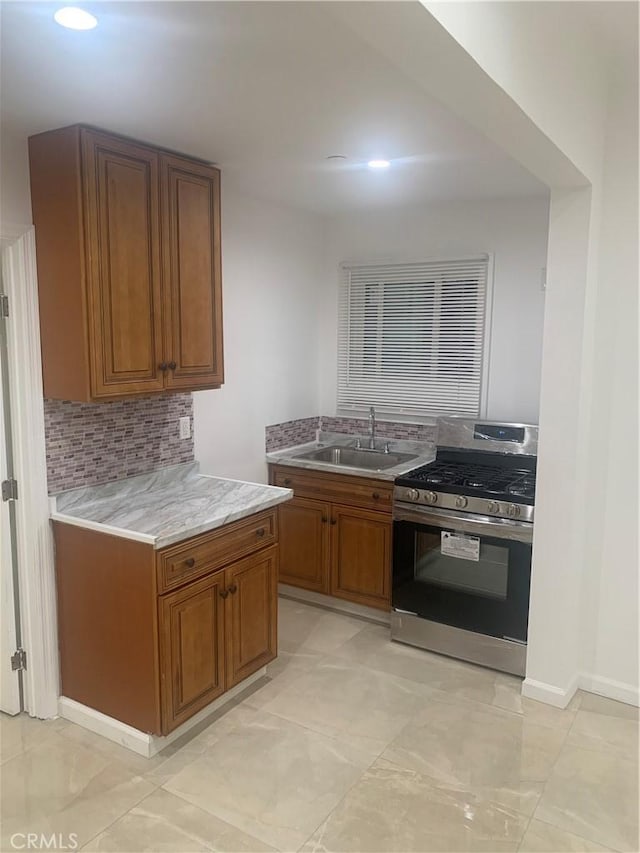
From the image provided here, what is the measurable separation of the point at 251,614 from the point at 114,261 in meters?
1.66

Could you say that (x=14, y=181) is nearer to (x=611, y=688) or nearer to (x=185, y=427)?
(x=185, y=427)

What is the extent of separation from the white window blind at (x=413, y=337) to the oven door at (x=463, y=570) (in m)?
1.01

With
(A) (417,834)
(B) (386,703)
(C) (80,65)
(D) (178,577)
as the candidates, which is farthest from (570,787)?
(C) (80,65)

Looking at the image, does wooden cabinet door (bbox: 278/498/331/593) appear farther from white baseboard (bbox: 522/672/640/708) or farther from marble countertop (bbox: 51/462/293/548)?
white baseboard (bbox: 522/672/640/708)

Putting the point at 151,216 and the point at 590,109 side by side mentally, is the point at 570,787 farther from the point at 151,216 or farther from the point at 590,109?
the point at 151,216

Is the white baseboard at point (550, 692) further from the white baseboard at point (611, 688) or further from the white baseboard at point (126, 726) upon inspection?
the white baseboard at point (126, 726)

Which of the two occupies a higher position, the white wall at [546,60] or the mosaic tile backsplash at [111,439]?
the white wall at [546,60]

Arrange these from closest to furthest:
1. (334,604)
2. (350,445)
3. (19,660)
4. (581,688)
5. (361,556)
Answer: (19,660) < (581,688) < (361,556) < (334,604) < (350,445)

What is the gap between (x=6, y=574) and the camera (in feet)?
9.11

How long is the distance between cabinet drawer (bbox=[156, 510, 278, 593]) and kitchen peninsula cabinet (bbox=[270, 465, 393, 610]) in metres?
0.82


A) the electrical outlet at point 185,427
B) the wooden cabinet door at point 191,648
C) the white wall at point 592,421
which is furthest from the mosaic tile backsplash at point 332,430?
the wooden cabinet door at point 191,648

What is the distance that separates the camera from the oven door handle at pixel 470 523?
3.13 metres

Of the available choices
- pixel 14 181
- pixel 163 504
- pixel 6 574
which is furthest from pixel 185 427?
pixel 14 181

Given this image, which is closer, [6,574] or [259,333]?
[6,574]
